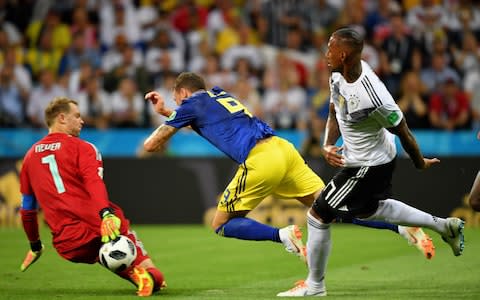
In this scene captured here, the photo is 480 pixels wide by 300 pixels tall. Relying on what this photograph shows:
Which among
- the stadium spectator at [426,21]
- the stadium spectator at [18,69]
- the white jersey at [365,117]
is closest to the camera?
the white jersey at [365,117]

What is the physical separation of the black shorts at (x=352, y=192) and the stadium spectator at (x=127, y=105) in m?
9.11

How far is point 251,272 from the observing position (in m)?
9.29

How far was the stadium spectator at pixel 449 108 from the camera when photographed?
A: 608 inches

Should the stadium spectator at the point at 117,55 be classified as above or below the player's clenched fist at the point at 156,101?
below

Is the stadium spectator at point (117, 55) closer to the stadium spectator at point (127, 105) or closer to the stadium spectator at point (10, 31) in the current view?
the stadium spectator at point (127, 105)

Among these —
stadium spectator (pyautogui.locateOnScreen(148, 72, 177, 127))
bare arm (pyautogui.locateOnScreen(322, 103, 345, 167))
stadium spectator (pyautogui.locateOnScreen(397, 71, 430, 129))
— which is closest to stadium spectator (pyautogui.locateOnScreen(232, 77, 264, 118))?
stadium spectator (pyautogui.locateOnScreen(148, 72, 177, 127))

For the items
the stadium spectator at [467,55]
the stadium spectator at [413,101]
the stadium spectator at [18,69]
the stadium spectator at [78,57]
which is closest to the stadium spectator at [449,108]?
the stadium spectator at [413,101]

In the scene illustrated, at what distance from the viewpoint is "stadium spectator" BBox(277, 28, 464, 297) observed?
6.80m

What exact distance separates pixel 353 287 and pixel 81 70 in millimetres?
10591

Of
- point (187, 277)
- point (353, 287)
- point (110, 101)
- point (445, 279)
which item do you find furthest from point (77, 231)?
point (110, 101)

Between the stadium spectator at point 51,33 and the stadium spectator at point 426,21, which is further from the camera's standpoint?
the stadium spectator at point 51,33

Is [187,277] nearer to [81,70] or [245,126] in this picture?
[245,126]

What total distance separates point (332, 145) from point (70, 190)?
231 cm

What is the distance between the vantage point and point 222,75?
55.4ft
